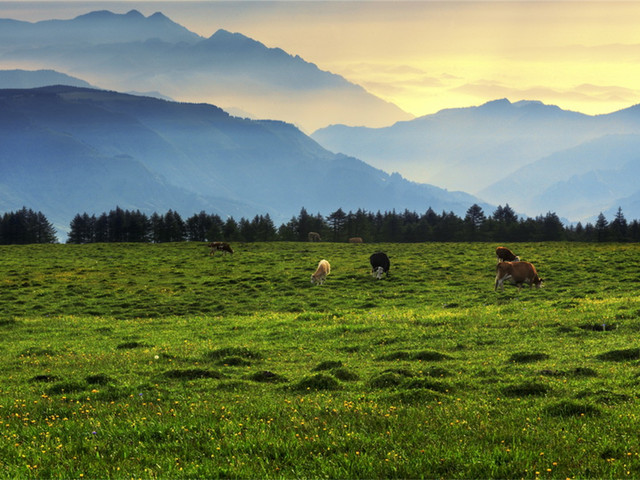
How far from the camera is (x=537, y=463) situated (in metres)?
7.89

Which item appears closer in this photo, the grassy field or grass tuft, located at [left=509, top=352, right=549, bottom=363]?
the grassy field

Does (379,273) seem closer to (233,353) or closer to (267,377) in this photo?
(233,353)

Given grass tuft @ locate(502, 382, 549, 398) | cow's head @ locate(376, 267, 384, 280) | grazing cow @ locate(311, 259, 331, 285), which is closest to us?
grass tuft @ locate(502, 382, 549, 398)

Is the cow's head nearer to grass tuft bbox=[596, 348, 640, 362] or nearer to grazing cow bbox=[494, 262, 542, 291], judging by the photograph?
grazing cow bbox=[494, 262, 542, 291]

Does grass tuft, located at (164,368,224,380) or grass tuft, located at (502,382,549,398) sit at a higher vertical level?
grass tuft, located at (502,382,549,398)

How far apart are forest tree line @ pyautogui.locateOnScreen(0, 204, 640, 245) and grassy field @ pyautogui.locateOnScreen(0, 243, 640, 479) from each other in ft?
305

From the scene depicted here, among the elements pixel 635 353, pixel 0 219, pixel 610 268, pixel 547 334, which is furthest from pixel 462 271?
pixel 0 219

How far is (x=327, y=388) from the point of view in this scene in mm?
12914

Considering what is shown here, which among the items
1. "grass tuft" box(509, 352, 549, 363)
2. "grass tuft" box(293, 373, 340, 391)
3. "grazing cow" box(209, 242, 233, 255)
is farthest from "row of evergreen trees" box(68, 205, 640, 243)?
"grass tuft" box(293, 373, 340, 391)

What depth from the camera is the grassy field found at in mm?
8297

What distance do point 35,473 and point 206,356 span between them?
31.4 ft

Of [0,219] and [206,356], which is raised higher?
[0,219]

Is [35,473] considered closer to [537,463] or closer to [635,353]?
[537,463]

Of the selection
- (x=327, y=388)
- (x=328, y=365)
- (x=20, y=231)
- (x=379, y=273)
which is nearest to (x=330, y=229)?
(x=20, y=231)
